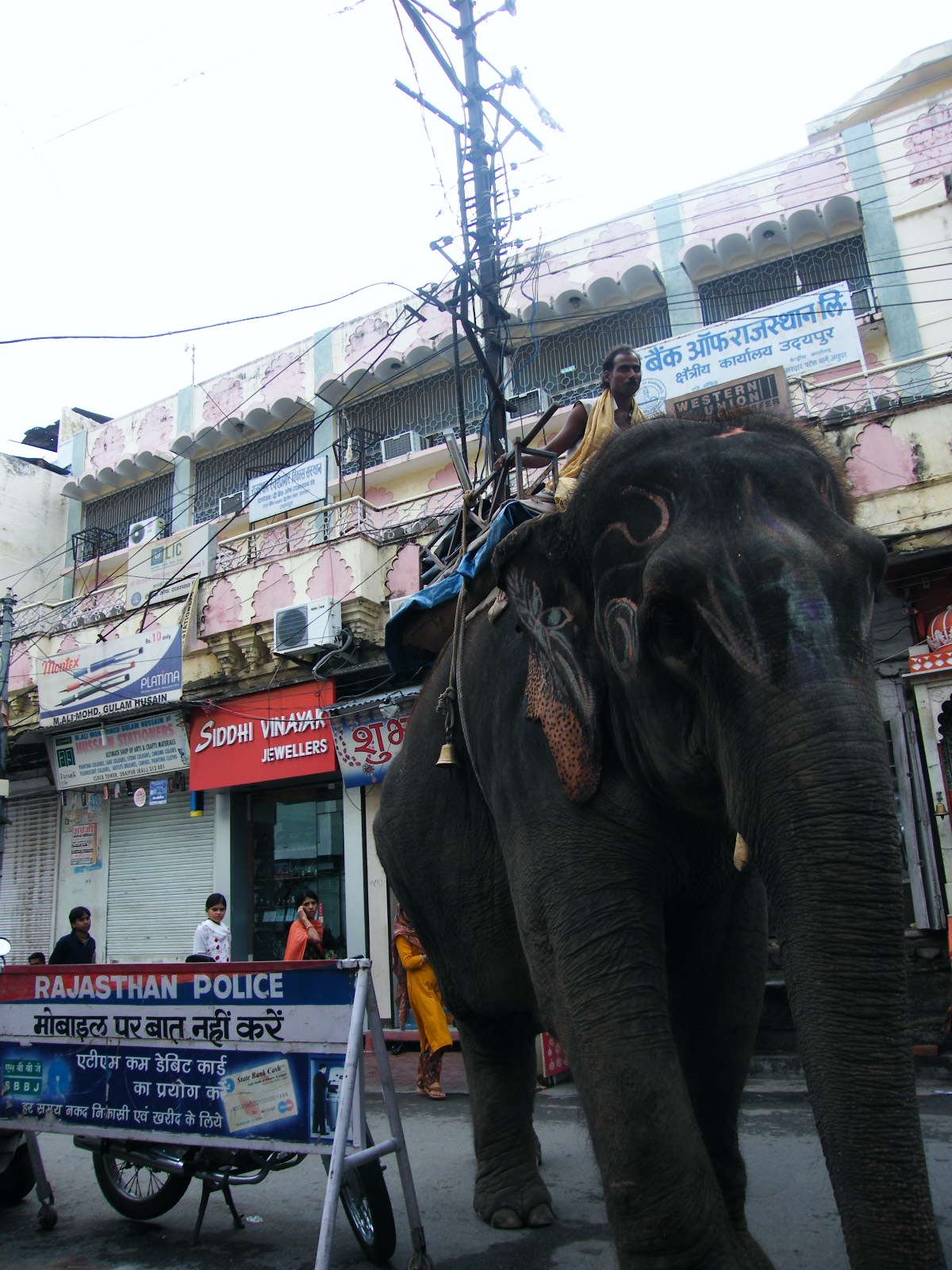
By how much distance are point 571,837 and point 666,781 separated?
32cm

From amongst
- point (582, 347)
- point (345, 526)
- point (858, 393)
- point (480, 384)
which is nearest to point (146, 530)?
point (345, 526)

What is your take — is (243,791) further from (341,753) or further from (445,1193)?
(445,1193)

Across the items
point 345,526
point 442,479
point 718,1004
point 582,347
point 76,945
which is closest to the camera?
point 718,1004

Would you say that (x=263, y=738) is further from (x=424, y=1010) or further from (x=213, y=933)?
(x=424, y=1010)

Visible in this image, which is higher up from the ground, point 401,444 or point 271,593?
point 401,444

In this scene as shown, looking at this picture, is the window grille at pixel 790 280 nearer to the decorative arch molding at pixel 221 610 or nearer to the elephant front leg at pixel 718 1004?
the decorative arch molding at pixel 221 610

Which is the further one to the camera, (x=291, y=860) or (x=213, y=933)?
(x=291, y=860)

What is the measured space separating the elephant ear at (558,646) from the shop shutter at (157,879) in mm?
14270

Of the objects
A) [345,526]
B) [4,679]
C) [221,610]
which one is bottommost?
[4,679]

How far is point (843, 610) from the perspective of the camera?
2008 mm

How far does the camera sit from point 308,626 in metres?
13.9

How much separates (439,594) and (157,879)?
14180 mm

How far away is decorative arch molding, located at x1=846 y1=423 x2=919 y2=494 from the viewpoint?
34.1 feet

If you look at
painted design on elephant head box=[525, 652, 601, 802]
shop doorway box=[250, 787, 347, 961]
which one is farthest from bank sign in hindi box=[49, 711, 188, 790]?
painted design on elephant head box=[525, 652, 601, 802]
